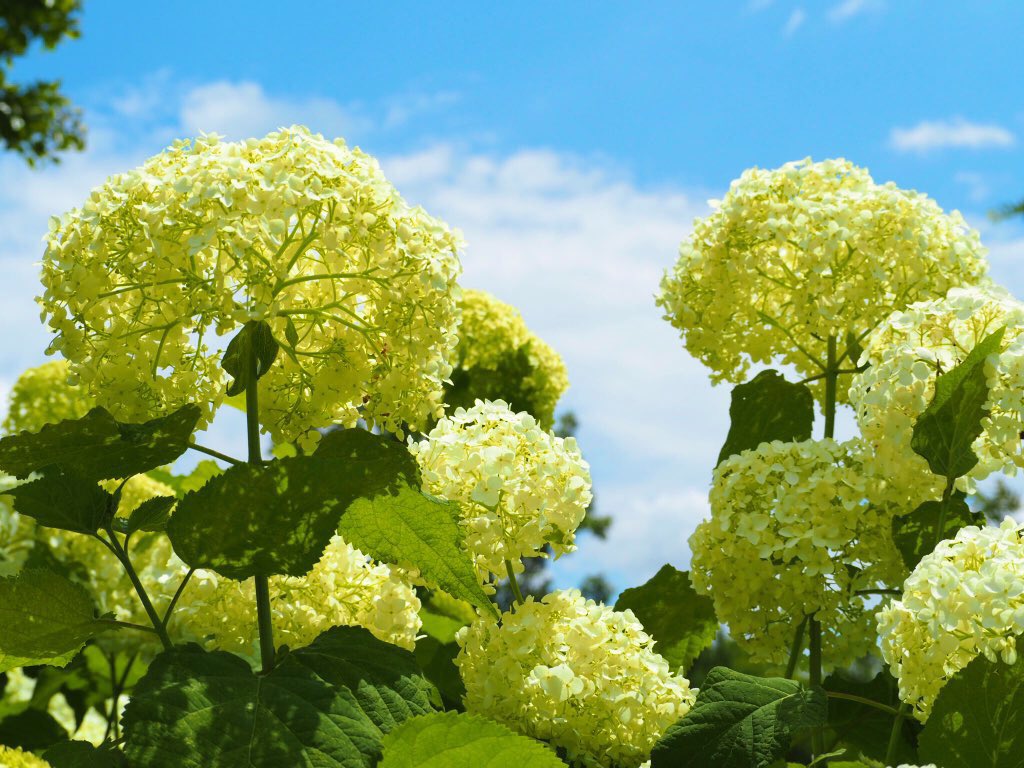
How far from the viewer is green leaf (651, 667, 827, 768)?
1737mm

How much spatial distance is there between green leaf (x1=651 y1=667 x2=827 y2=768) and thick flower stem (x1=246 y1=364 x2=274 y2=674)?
24.7 inches

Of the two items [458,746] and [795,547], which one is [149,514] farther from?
[795,547]

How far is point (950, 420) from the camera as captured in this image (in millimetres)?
1911

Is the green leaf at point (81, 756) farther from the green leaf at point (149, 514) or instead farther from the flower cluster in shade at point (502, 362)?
the flower cluster in shade at point (502, 362)

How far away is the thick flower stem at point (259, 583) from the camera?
1.74 meters

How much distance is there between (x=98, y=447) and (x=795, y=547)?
1.26 m

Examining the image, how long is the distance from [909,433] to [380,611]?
3.41 ft

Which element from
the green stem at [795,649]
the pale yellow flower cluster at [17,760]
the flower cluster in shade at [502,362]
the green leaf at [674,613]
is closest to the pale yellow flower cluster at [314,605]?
the pale yellow flower cluster at [17,760]

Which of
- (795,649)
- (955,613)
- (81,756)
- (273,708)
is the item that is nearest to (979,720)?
(955,613)

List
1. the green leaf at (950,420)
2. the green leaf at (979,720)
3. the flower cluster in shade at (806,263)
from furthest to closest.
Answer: the flower cluster in shade at (806,263) < the green leaf at (950,420) < the green leaf at (979,720)

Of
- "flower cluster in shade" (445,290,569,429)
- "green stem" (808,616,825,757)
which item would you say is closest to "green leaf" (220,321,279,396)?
"green stem" (808,616,825,757)

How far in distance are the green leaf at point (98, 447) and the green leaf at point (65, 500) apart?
0.06 feet

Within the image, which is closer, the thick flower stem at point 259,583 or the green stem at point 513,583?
the thick flower stem at point 259,583

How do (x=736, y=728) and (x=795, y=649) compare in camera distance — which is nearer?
(x=736, y=728)
